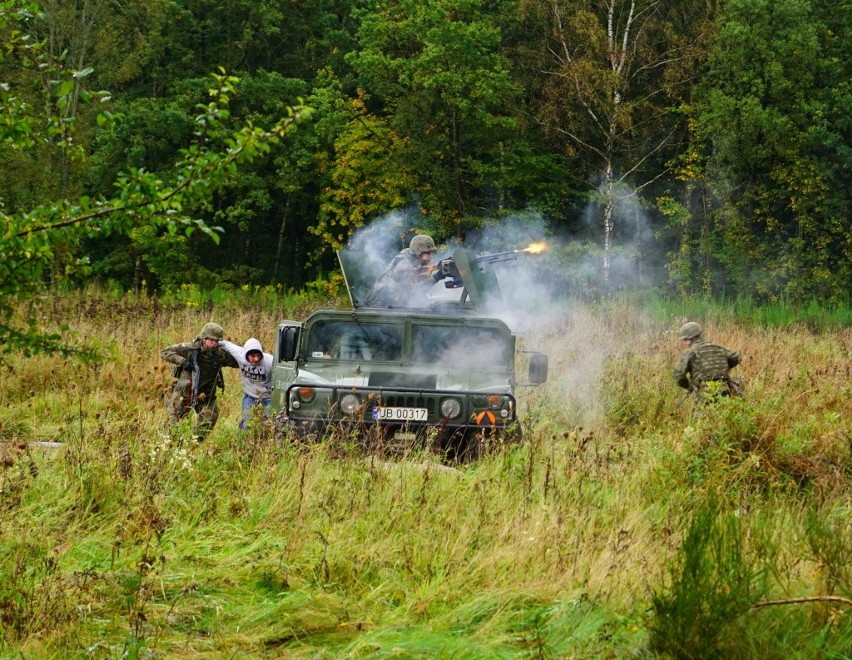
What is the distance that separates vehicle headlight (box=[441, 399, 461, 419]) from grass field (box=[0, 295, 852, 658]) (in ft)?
2.29

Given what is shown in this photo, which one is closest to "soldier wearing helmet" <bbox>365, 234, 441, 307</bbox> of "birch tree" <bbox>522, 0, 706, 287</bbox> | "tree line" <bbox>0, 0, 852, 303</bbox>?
"birch tree" <bbox>522, 0, 706, 287</bbox>

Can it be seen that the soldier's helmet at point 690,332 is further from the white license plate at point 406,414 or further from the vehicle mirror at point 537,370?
the white license plate at point 406,414

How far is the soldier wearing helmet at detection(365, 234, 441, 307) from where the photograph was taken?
11859mm

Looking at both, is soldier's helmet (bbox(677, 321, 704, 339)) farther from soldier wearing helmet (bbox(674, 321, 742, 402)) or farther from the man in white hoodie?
the man in white hoodie

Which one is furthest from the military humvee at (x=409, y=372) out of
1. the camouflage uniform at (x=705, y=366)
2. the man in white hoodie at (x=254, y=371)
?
the camouflage uniform at (x=705, y=366)

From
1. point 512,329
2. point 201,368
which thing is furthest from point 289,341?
point 512,329

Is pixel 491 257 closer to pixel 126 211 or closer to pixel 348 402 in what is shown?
pixel 348 402

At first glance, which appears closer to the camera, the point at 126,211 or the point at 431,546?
the point at 126,211

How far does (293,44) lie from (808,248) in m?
19.0

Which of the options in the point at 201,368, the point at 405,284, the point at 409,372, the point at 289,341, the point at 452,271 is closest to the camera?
the point at 409,372

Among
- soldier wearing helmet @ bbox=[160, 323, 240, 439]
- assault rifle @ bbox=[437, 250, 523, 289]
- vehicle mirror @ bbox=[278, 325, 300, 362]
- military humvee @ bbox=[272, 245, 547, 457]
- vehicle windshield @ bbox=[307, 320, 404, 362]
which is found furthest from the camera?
assault rifle @ bbox=[437, 250, 523, 289]

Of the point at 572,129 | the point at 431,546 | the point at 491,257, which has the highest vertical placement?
the point at 572,129

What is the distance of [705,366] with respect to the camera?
11.2m

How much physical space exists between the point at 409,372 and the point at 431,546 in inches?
153
